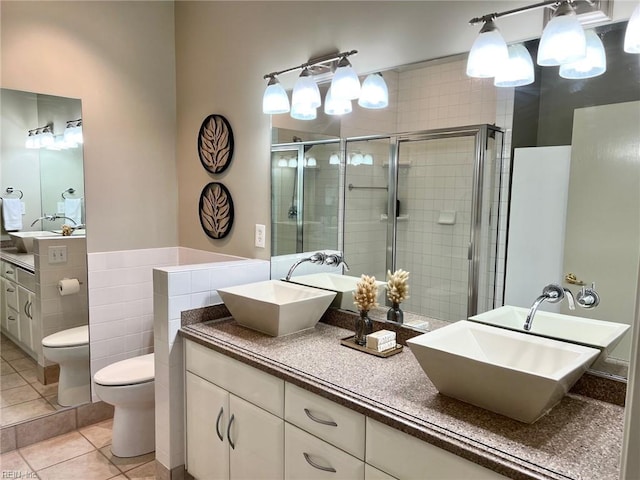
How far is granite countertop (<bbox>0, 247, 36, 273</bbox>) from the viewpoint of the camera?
250cm

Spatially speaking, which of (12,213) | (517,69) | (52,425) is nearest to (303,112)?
(517,69)

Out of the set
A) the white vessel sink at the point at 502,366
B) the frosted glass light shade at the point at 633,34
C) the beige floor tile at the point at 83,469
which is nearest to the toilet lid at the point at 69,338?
the beige floor tile at the point at 83,469

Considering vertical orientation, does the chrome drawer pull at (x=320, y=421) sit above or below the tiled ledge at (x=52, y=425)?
above

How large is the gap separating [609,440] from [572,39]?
118 centimetres

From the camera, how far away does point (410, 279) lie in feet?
6.40

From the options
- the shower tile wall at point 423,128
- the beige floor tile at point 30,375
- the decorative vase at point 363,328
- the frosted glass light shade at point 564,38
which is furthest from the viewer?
the beige floor tile at point 30,375

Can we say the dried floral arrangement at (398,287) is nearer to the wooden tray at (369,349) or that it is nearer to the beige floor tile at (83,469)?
the wooden tray at (369,349)

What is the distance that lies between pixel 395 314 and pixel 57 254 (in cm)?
203

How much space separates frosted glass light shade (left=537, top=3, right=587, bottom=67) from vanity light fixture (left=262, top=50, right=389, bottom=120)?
69 centimetres

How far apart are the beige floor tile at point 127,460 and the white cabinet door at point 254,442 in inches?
35.0

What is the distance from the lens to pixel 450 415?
1275mm

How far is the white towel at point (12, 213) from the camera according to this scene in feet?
8.02

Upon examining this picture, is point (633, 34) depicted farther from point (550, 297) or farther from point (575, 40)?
point (550, 297)

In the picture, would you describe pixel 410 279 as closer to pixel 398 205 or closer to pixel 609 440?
pixel 398 205
